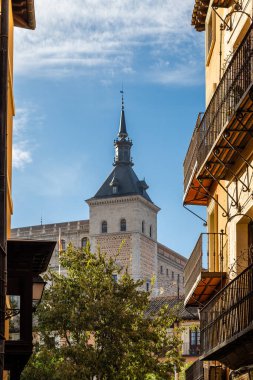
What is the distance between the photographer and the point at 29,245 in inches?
628

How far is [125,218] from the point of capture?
152500 millimetres

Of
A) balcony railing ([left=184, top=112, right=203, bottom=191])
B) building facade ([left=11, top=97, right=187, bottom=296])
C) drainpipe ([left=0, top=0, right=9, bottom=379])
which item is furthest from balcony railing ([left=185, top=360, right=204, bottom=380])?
building facade ([left=11, top=97, right=187, bottom=296])

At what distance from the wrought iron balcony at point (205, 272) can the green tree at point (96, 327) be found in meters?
15.6

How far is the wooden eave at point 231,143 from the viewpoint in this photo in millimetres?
14242

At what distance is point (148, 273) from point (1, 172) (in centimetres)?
14161

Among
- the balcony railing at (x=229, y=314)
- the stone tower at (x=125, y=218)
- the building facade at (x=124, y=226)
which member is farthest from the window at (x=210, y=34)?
the stone tower at (x=125, y=218)

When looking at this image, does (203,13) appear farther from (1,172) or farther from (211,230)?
(1,172)


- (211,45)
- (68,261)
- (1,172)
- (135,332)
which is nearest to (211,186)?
(211,45)

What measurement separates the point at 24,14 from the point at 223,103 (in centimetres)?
802

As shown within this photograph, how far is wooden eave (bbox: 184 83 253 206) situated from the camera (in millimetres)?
14242

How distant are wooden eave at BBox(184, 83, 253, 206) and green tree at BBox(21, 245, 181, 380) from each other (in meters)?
18.0

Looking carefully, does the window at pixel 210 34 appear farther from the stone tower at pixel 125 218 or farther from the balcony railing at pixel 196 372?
the stone tower at pixel 125 218

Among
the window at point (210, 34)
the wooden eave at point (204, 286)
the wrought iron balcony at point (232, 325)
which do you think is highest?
the window at point (210, 34)

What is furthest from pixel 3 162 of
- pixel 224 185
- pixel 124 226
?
pixel 124 226
